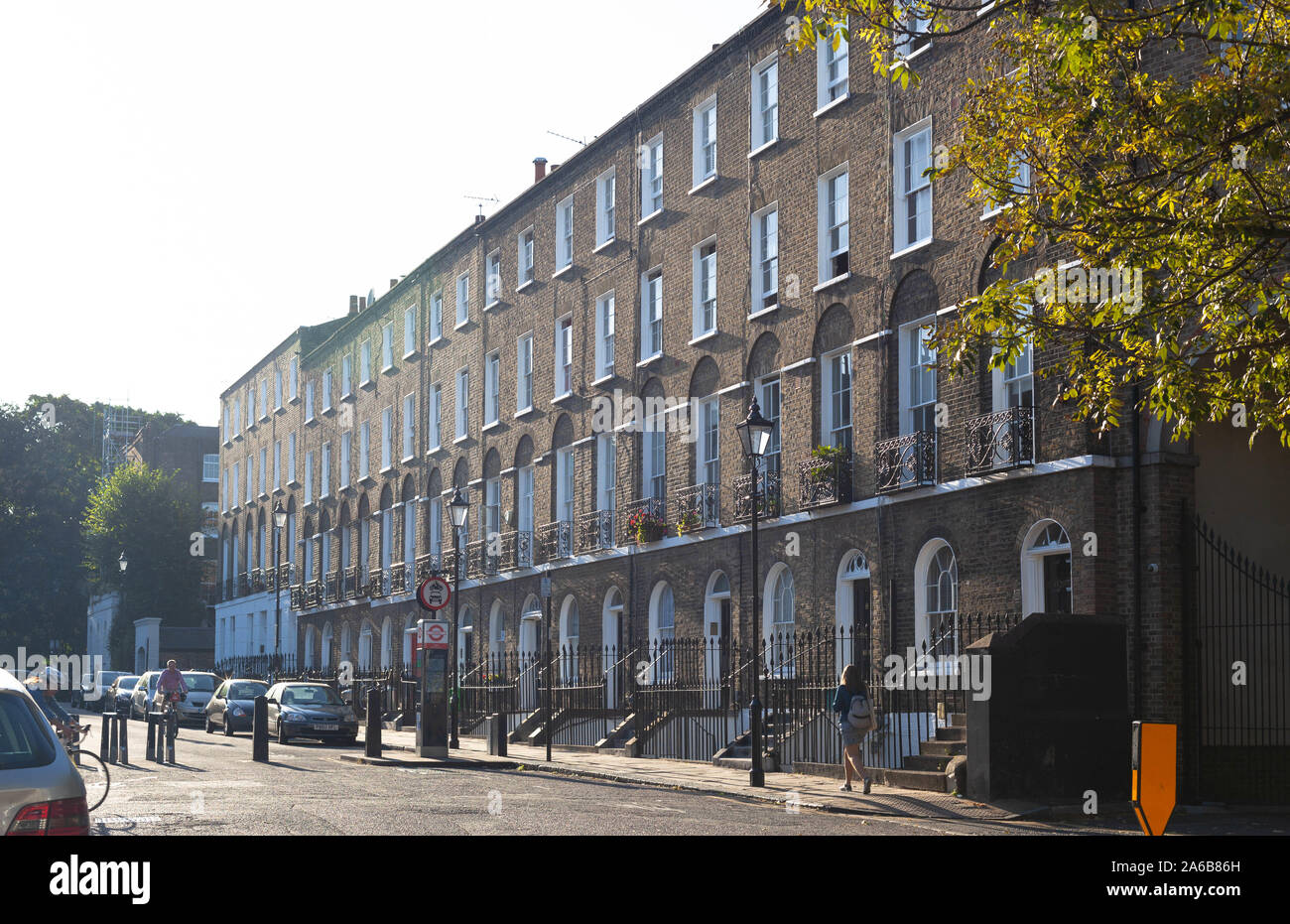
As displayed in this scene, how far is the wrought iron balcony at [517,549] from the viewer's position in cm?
3897

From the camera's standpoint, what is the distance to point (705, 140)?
32.7 meters

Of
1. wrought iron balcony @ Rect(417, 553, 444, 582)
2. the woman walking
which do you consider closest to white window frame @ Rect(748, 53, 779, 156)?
the woman walking

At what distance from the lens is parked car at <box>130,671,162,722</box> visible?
45750 mm

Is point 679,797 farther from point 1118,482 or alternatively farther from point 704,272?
point 704,272

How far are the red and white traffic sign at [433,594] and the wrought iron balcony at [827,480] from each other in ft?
20.5

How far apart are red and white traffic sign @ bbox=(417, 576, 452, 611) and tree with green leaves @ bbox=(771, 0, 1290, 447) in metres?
13.3

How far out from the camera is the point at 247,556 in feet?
216

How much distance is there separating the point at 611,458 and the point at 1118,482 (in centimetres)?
1601

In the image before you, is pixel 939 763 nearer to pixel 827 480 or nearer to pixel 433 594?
pixel 827 480

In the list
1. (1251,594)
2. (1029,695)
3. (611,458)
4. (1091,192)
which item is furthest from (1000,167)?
(611,458)

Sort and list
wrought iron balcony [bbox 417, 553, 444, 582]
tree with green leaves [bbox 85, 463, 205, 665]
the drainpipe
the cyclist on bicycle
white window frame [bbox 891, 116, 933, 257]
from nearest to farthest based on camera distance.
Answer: the drainpipe → white window frame [bbox 891, 116, 933, 257] → the cyclist on bicycle → wrought iron balcony [bbox 417, 553, 444, 582] → tree with green leaves [bbox 85, 463, 205, 665]

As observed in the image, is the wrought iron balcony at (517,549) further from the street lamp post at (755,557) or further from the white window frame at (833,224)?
the street lamp post at (755,557)

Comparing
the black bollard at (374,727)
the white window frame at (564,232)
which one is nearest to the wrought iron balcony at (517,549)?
the white window frame at (564,232)

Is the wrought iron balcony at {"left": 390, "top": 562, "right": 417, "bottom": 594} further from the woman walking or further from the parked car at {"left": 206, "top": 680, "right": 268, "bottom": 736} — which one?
the woman walking
